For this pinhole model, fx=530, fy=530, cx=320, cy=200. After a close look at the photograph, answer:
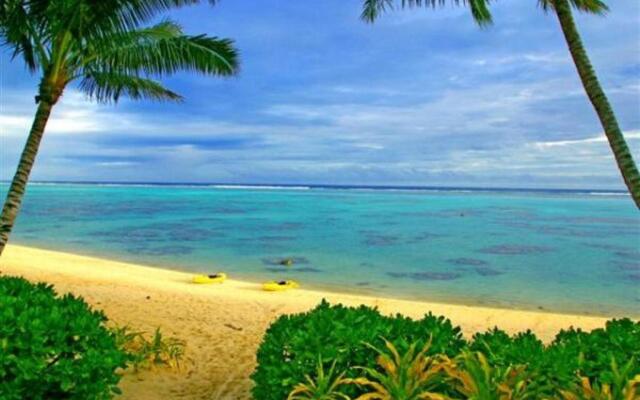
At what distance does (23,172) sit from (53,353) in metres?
4.55

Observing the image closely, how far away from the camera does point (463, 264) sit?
17781 millimetres

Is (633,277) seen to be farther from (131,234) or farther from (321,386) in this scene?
(131,234)

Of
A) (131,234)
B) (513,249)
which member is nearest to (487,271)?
(513,249)

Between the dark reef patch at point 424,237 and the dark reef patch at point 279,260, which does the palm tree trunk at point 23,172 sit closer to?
the dark reef patch at point 279,260

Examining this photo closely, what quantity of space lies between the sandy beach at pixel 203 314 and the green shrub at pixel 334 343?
1635 mm

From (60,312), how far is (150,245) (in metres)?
19.1

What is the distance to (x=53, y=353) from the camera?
3.28 m

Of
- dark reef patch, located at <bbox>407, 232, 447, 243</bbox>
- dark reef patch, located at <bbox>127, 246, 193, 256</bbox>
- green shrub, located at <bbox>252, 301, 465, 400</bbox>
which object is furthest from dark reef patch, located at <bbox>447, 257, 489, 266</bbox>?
green shrub, located at <bbox>252, 301, 465, 400</bbox>

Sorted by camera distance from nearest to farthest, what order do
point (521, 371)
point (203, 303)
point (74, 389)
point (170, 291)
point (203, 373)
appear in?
1. point (521, 371)
2. point (74, 389)
3. point (203, 373)
4. point (203, 303)
5. point (170, 291)

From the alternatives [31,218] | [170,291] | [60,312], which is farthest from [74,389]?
[31,218]

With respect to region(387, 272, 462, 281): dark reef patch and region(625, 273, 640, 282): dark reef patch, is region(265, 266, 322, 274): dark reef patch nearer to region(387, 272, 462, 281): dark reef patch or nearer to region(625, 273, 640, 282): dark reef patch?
region(387, 272, 462, 281): dark reef patch

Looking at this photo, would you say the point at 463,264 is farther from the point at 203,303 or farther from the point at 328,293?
the point at 203,303

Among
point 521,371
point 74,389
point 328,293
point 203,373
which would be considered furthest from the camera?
point 328,293

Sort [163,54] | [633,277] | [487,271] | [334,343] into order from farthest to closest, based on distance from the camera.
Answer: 1. [487,271]
2. [633,277]
3. [163,54]
4. [334,343]
